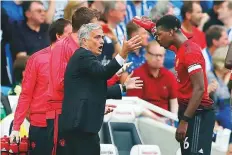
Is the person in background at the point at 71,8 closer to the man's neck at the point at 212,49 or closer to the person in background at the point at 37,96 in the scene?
the person in background at the point at 37,96

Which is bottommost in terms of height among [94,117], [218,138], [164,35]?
[218,138]

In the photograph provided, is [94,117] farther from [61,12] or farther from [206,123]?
[61,12]

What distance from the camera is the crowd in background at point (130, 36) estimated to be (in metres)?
13.0

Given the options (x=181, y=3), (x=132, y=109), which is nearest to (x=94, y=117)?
(x=132, y=109)

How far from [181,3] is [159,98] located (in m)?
3.60

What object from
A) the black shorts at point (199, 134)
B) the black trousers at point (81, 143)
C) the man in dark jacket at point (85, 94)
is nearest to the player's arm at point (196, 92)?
the black shorts at point (199, 134)

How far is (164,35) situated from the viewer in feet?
31.6

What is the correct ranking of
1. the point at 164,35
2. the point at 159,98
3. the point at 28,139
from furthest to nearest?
the point at 159,98 → the point at 28,139 → the point at 164,35

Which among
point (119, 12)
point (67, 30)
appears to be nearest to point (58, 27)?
point (67, 30)

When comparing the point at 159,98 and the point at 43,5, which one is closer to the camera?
the point at 159,98

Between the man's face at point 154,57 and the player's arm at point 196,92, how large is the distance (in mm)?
3712

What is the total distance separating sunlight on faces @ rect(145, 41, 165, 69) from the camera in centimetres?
1302

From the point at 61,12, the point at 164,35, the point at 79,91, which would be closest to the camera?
the point at 79,91

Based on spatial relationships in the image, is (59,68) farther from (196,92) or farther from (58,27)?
(196,92)
